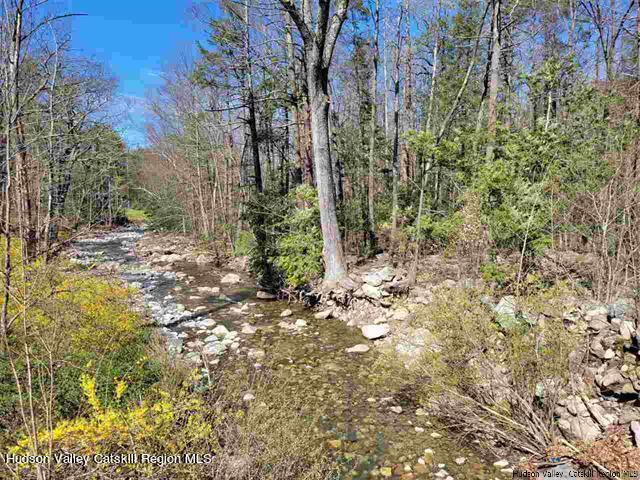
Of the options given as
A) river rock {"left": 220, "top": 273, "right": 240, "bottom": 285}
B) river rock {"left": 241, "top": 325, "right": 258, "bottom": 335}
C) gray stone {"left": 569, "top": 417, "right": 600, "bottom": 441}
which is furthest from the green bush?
river rock {"left": 220, "top": 273, "right": 240, "bottom": 285}

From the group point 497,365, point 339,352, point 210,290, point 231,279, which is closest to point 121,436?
point 497,365

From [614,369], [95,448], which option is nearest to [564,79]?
[614,369]

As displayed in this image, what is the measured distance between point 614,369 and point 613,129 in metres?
6.24

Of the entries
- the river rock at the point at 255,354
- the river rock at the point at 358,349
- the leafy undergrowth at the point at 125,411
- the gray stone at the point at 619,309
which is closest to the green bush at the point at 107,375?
the leafy undergrowth at the point at 125,411

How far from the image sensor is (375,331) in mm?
6586

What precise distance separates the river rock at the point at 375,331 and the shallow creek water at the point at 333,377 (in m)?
0.16

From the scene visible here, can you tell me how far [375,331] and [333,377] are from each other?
1635 millimetres

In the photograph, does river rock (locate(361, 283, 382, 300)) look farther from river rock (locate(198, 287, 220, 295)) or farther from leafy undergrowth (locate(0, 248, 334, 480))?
river rock (locate(198, 287, 220, 295))

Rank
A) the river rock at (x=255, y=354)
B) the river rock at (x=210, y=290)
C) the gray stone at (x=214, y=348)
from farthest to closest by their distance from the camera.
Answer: the river rock at (x=210, y=290), the gray stone at (x=214, y=348), the river rock at (x=255, y=354)

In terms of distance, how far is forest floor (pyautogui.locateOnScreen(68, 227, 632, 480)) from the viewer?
348 centimetres

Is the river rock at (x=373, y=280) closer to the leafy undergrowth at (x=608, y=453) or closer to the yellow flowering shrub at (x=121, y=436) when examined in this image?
the leafy undergrowth at (x=608, y=453)

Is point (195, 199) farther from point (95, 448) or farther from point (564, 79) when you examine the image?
point (95, 448)

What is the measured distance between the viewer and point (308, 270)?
8.70 metres

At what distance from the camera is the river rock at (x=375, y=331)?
21.4 ft
